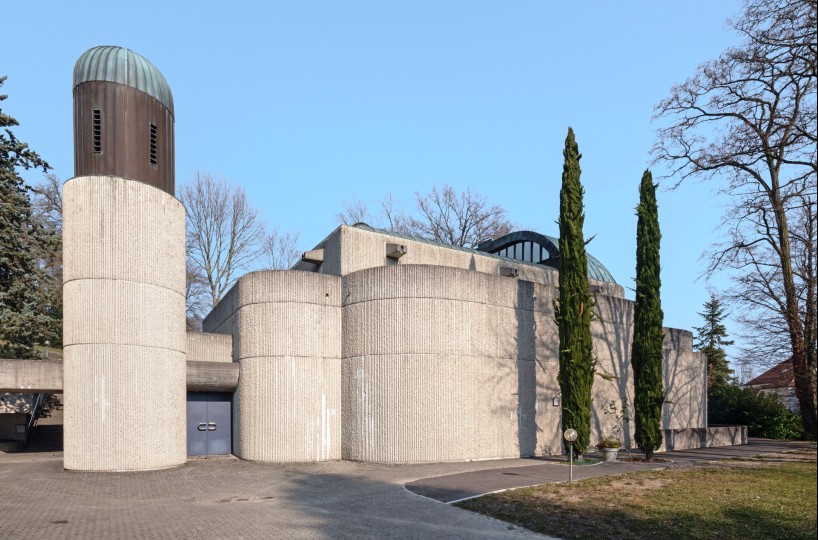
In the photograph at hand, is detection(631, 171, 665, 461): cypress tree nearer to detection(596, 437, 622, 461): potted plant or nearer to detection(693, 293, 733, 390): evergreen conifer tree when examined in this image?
detection(596, 437, 622, 461): potted plant

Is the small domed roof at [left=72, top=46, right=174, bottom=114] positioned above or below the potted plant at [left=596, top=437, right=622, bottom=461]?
above

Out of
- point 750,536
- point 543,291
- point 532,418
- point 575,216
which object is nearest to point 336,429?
point 532,418

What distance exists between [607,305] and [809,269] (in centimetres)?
788

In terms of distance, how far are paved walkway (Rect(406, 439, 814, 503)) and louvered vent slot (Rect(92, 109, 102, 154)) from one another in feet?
43.5

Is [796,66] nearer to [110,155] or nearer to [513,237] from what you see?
[513,237]

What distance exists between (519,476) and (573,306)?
615cm

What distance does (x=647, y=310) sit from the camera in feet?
68.2

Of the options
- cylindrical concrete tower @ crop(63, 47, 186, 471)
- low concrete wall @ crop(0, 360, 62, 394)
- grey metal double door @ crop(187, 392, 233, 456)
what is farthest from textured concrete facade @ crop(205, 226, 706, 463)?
low concrete wall @ crop(0, 360, 62, 394)

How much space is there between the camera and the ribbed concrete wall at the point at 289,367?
67.1ft

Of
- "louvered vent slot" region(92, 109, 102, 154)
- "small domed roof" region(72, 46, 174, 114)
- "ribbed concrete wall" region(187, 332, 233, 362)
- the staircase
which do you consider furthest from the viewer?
the staircase

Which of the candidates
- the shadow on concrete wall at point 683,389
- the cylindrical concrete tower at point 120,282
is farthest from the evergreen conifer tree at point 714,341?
the cylindrical concrete tower at point 120,282

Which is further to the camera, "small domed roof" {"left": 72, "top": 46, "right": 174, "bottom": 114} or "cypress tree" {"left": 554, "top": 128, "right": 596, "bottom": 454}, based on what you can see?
"cypress tree" {"left": 554, "top": 128, "right": 596, "bottom": 454}

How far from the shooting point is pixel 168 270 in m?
19.6

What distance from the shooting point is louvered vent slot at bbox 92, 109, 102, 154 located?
1884 cm
